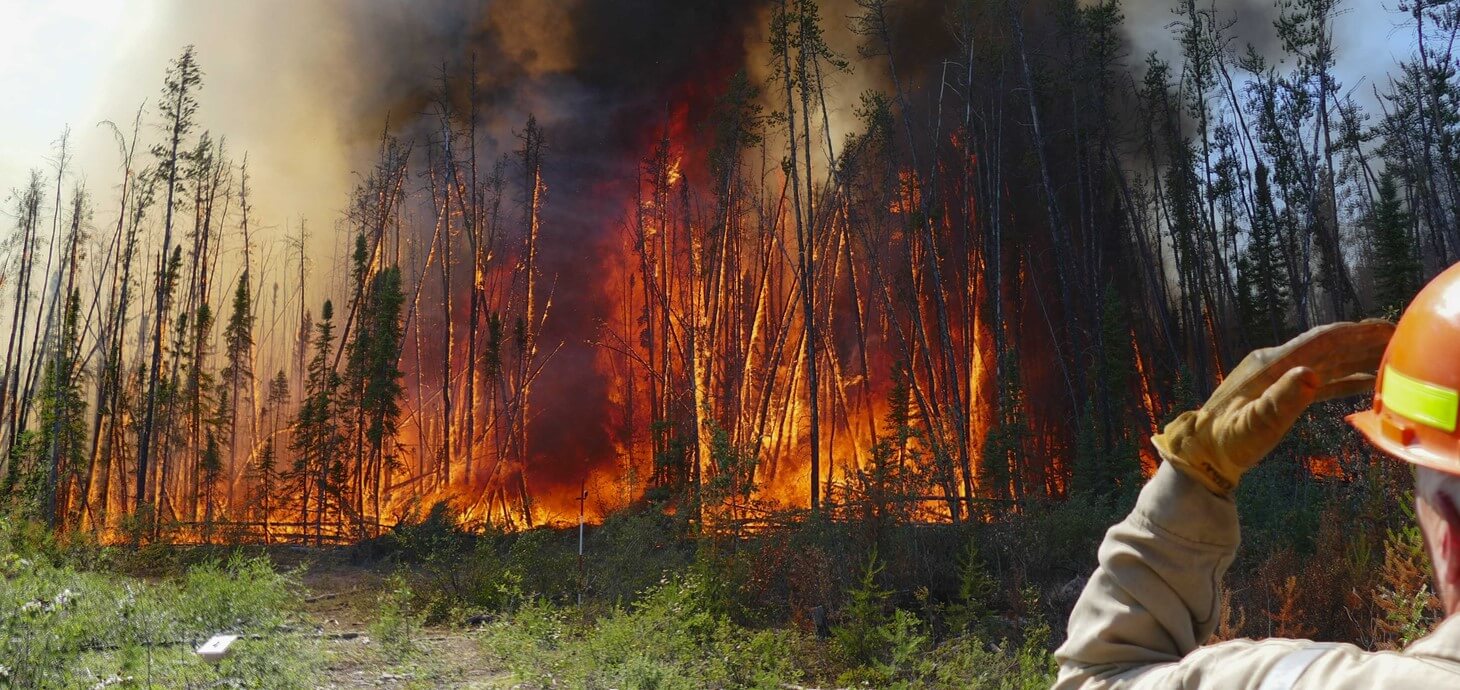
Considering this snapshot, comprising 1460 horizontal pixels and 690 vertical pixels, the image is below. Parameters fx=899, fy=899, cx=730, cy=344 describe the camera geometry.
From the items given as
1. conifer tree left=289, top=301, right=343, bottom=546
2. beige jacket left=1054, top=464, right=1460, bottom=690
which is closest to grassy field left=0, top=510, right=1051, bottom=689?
beige jacket left=1054, top=464, right=1460, bottom=690

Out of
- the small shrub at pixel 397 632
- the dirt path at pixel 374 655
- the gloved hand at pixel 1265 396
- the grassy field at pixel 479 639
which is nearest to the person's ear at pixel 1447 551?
the gloved hand at pixel 1265 396

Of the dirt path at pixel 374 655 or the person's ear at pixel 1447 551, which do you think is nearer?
the person's ear at pixel 1447 551

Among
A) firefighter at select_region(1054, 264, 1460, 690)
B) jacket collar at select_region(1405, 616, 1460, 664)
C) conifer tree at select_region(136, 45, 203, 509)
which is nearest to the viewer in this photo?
jacket collar at select_region(1405, 616, 1460, 664)

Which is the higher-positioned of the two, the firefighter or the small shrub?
the firefighter

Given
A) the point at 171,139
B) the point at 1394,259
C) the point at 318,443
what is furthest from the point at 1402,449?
the point at 171,139

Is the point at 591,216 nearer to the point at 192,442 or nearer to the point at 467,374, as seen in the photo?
the point at 467,374

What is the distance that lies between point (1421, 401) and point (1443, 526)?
0.13 metres

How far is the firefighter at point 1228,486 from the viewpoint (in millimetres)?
652

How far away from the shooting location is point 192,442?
1566 cm

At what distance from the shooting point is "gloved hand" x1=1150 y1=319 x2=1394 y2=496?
2.22ft

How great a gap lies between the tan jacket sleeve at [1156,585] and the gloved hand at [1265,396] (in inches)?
0.9

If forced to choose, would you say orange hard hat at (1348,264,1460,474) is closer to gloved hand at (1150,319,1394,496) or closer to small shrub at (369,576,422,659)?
gloved hand at (1150,319,1394,496)

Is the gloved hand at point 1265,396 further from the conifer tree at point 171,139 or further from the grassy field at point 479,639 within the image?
the conifer tree at point 171,139

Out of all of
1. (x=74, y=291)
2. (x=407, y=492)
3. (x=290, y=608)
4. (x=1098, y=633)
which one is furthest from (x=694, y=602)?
(x=74, y=291)
